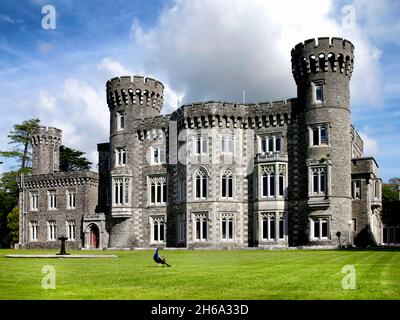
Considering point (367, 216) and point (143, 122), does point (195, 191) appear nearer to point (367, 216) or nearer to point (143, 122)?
point (143, 122)

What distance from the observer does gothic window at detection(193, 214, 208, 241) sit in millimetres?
51344

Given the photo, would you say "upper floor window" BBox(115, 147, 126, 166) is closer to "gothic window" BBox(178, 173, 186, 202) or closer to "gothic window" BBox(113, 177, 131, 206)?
"gothic window" BBox(113, 177, 131, 206)

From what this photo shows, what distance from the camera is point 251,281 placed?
17.4m

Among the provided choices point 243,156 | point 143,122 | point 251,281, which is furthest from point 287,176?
point 251,281

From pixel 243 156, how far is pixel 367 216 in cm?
1204

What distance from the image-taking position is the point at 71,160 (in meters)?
87.5

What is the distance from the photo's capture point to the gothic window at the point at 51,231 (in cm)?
6575

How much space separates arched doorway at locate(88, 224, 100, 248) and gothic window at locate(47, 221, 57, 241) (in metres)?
5.70

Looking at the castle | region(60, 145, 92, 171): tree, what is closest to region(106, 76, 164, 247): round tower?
the castle

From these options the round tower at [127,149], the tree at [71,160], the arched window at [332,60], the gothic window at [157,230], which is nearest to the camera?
the arched window at [332,60]

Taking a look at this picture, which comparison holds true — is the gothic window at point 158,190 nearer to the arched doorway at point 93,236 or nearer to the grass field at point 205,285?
the arched doorway at point 93,236

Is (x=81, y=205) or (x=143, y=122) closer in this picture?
(x=143, y=122)

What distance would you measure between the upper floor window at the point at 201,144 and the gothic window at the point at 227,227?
20.0 feet

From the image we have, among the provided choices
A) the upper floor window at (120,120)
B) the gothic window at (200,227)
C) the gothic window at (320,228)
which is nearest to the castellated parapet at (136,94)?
the upper floor window at (120,120)
